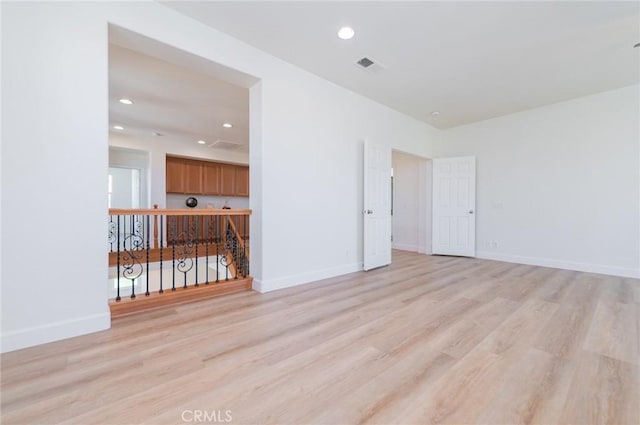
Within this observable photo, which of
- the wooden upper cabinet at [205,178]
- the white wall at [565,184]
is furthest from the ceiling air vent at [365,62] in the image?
the wooden upper cabinet at [205,178]

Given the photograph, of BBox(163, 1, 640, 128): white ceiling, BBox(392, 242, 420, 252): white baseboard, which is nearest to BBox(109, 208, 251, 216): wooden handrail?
BBox(163, 1, 640, 128): white ceiling

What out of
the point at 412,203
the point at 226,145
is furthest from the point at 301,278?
the point at 226,145

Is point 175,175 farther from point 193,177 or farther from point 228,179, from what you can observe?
point 228,179

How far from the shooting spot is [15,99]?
1.95m

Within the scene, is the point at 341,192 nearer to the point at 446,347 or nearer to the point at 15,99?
the point at 446,347

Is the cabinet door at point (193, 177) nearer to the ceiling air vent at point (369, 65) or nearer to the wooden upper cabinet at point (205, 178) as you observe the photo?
the wooden upper cabinet at point (205, 178)

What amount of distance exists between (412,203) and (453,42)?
13.4 ft

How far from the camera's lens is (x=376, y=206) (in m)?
4.65

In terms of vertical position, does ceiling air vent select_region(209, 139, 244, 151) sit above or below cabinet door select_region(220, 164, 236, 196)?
above

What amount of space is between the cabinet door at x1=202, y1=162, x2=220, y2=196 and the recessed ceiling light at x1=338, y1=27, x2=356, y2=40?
19.5 feet

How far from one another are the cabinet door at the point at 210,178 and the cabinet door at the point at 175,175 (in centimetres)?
58

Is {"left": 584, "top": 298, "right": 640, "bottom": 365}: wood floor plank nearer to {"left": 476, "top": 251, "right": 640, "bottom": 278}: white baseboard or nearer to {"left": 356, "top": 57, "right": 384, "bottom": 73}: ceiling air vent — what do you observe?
{"left": 476, "top": 251, "right": 640, "bottom": 278}: white baseboard

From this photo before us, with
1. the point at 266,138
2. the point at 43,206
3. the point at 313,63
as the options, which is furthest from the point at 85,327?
the point at 313,63

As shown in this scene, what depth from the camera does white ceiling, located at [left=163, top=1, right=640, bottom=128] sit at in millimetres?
2602
